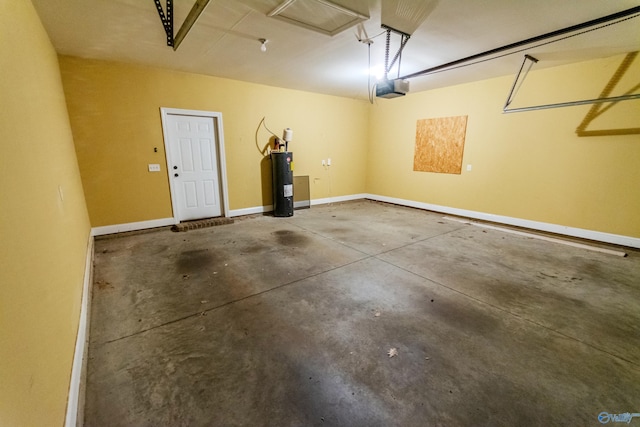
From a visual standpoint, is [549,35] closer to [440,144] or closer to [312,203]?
[440,144]

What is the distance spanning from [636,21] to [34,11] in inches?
240

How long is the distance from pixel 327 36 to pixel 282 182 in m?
3.08

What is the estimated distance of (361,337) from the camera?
6.82 ft

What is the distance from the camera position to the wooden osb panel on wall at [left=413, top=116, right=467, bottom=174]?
5.70m

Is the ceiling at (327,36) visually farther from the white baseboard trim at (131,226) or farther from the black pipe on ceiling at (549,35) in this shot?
the white baseboard trim at (131,226)

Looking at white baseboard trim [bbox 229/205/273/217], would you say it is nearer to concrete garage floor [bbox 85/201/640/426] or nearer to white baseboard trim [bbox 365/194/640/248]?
concrete garage floor [bbox 85/201/640/426]

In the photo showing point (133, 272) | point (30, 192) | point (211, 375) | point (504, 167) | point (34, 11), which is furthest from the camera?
point (504, 167)

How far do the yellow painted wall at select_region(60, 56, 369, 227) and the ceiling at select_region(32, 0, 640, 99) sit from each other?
1.05 ft

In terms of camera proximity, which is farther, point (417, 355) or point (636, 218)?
point (636, 218)

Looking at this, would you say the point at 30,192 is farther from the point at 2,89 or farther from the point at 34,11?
the point at 34,11

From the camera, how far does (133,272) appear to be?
3135 millimetres

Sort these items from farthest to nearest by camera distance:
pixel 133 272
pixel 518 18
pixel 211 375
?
1. pixel 133 272
2. pixel 518 18
3. pixel 211 375

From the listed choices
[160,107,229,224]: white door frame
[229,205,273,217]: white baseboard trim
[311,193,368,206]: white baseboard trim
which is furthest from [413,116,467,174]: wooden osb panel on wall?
[160,107,229,224]: white door frame

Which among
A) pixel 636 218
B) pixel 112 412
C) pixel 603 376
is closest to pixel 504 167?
pixel 636 218
